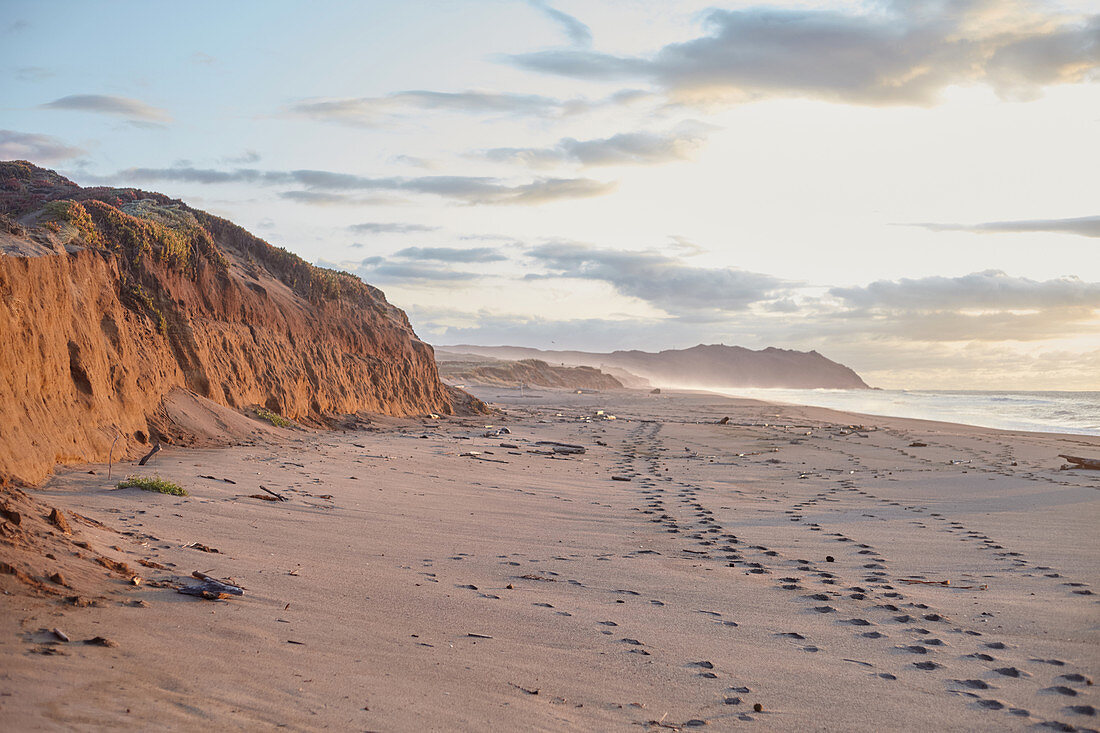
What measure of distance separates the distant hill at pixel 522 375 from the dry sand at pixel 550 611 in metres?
42.9

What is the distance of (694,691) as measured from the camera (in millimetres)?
4020

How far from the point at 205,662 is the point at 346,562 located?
2.34 meters

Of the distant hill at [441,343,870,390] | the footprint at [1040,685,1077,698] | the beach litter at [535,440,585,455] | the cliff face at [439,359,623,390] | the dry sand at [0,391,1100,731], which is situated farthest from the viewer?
the distant hill at [441,343,870,390]

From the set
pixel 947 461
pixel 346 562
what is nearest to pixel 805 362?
pixel 947 461

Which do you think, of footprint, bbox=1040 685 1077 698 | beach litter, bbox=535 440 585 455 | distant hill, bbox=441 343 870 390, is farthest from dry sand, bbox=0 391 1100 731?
distant hill, bbox=441 343 870 390

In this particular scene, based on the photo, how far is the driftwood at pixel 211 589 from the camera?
443cm

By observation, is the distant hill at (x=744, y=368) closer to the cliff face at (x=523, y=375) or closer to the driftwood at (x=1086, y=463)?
the cliff face at (x=523, y=375)

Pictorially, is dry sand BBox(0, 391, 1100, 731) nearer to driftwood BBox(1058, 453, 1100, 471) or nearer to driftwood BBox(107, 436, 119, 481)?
driftwood BBox(107, 436, 119, 481)

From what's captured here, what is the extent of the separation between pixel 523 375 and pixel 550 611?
61.6m

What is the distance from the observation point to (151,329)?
40.0ft

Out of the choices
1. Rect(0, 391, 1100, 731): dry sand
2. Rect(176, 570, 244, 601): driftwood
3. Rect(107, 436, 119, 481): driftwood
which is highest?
Rect(107, 436, 119, 481): driftwood

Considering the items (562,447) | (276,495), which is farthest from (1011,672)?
(562,447)

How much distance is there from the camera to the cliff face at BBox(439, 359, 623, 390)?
5896cm

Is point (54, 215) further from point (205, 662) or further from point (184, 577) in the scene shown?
point (205, 662)
